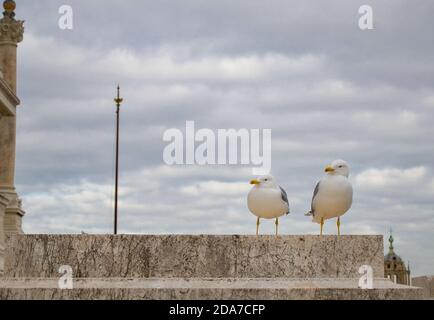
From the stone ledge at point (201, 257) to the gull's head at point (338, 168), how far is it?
1087mm

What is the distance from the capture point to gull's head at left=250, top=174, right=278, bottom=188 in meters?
14.9

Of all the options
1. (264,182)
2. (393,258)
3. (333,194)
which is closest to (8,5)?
(264,182)

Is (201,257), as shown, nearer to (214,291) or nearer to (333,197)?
(214,291)

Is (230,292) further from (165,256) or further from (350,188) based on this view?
(350,188)

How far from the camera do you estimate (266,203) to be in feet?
48.4

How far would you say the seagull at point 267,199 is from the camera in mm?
14758

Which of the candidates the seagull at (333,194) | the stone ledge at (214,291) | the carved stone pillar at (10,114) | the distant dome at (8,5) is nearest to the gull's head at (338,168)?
the seagull at (333,194)

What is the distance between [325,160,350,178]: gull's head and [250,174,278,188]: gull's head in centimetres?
93

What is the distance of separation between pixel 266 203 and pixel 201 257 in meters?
1.41

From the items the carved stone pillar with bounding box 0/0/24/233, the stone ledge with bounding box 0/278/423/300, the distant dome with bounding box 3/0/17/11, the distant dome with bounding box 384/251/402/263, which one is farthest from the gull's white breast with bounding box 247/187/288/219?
the distant dome with bounding box 384/251/402/263

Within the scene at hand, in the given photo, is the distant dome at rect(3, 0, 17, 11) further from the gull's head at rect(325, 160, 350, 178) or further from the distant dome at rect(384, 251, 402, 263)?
the distant dome at rect(384, 251, 402, 263)

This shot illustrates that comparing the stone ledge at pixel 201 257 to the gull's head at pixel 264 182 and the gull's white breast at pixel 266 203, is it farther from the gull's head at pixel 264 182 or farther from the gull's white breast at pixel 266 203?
the gull's head at pixel 264 182
